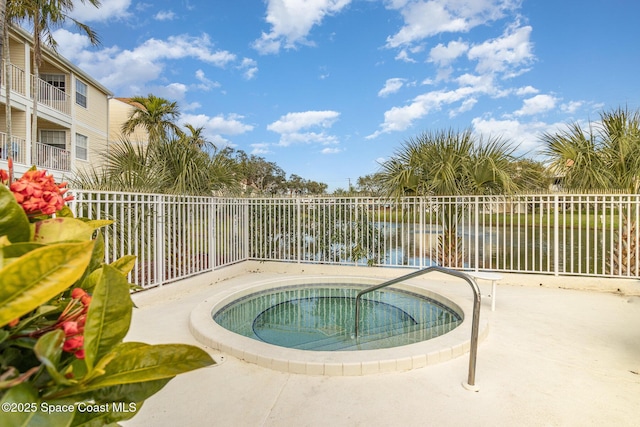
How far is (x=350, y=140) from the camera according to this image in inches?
784

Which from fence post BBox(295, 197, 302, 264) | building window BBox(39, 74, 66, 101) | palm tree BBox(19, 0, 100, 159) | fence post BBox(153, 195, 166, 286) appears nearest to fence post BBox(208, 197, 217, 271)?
fence post BBox(153, 195, 166, 286)

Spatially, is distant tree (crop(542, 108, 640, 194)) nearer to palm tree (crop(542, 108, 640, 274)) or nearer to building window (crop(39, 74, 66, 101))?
palm tree (crop(542, 108, 640, 274))

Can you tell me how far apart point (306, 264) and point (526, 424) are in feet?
21.6

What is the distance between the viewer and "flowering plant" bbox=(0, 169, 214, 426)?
0.55 m

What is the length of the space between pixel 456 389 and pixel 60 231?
3.35 m

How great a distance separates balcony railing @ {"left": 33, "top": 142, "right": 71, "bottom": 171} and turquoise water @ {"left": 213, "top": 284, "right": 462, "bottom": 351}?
1619 cm

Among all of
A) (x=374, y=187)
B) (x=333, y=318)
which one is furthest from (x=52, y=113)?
(x=333, y=318)

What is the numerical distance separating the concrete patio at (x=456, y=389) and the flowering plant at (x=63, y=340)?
2.23m

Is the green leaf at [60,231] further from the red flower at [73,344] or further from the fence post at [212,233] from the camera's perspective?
the fence post at [212,233]

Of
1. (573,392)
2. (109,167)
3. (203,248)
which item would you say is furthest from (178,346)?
(109,167)

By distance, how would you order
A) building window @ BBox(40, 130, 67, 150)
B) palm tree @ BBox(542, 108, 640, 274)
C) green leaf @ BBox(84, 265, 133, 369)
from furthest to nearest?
building window @ BBox(40, 130, 67, 150) → palm tree @ BBox(542, 108, 640, 274) → green leaf @ BBox(84, 265, 133, 369)

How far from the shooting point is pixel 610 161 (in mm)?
7109

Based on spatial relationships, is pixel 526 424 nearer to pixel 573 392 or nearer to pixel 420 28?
pixel 573 392

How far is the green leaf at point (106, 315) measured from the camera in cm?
64
